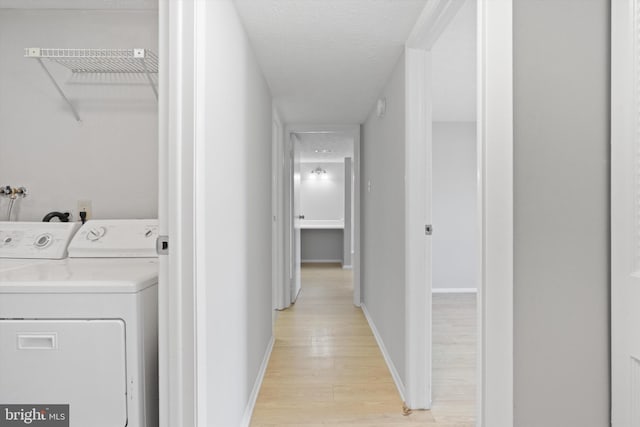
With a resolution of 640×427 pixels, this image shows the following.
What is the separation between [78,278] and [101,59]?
1.15m

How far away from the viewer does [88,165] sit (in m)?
2.04

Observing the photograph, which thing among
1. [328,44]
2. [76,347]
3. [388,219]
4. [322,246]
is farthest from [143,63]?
[322,246]

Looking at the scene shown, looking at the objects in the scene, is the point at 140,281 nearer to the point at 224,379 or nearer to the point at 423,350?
the point at 224,379

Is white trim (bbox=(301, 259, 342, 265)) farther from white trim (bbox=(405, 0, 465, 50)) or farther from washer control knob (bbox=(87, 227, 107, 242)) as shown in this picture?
washer control knob (bbox=(87, 227, 107, 242))

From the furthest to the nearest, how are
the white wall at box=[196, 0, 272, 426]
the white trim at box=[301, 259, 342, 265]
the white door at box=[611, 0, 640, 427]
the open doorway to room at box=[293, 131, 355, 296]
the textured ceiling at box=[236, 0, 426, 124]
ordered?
the white trim at box=[301, 259, 342, 265] → the open doorway to room at box=[293, 131, 355, 296] → the textured ceiling at box=[236, 0, 426, 124] → the white wall at box=[196, 0, 272, 426] → the white door at box=[611, 0, 640, 427]

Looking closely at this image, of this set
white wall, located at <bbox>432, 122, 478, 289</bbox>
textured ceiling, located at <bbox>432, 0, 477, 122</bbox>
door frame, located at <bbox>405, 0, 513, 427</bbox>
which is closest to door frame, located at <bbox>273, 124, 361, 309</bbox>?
textured ceiling, located at <bbox>432, 0, 477, 122</bbox>

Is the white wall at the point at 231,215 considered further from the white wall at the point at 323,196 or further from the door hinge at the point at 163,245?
the white wall at the point at 323,196

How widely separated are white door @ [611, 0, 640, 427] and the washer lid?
57.5 inches

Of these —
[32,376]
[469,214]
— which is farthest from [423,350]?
[469,214]

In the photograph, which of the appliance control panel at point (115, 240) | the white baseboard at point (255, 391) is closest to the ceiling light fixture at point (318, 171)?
the white baseboard at point (255, 391)

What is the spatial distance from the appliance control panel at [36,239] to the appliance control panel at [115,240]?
0.06 m

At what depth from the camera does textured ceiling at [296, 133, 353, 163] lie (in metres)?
5.84

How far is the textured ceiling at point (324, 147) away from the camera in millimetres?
5841

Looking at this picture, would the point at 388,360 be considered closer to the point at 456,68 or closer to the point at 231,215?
the point at 231,215
